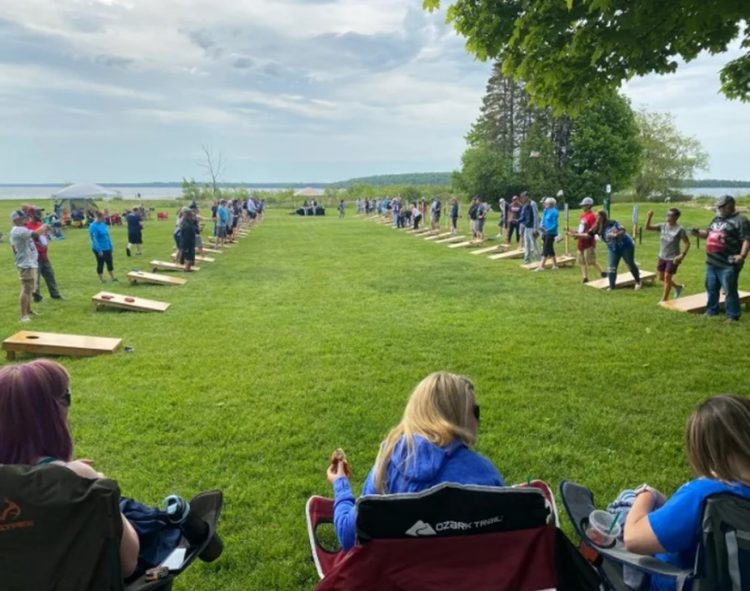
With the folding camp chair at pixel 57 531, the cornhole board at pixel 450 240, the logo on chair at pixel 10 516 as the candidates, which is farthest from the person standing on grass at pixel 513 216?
the logo on chair at pixel 10 516

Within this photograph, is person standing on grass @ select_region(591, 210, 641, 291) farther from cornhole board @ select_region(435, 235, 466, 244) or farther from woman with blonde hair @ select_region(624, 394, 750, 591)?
cornhole board @ select_region(435, 235, 466, 244)

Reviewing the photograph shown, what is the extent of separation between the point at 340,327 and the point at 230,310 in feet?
9.85

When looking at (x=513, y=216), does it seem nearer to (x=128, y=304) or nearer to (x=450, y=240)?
(x=450, y=240)

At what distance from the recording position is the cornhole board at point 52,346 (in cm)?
838

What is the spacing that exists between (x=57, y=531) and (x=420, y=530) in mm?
1395

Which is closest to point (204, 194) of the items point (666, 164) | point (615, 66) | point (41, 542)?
point (666, 164)

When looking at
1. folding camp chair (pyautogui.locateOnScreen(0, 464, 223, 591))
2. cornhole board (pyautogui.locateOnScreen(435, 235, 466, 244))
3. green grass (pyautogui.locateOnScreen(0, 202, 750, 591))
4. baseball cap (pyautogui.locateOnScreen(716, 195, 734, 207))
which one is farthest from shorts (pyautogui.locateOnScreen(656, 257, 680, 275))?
cornhole board (pyautogui.locateOnScreen(435, 235, 466, 244))

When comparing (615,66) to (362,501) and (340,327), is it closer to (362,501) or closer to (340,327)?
(340,327)

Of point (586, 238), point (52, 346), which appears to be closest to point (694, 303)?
point (586, 238)

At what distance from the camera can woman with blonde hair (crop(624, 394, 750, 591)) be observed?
2223 mm

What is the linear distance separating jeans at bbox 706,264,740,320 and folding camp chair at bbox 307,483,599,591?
28.0ft

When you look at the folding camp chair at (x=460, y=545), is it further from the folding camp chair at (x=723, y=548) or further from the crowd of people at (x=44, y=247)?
the crowd of people at (x=44, y=247)

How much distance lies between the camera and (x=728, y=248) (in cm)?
916

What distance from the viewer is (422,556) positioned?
233cm
